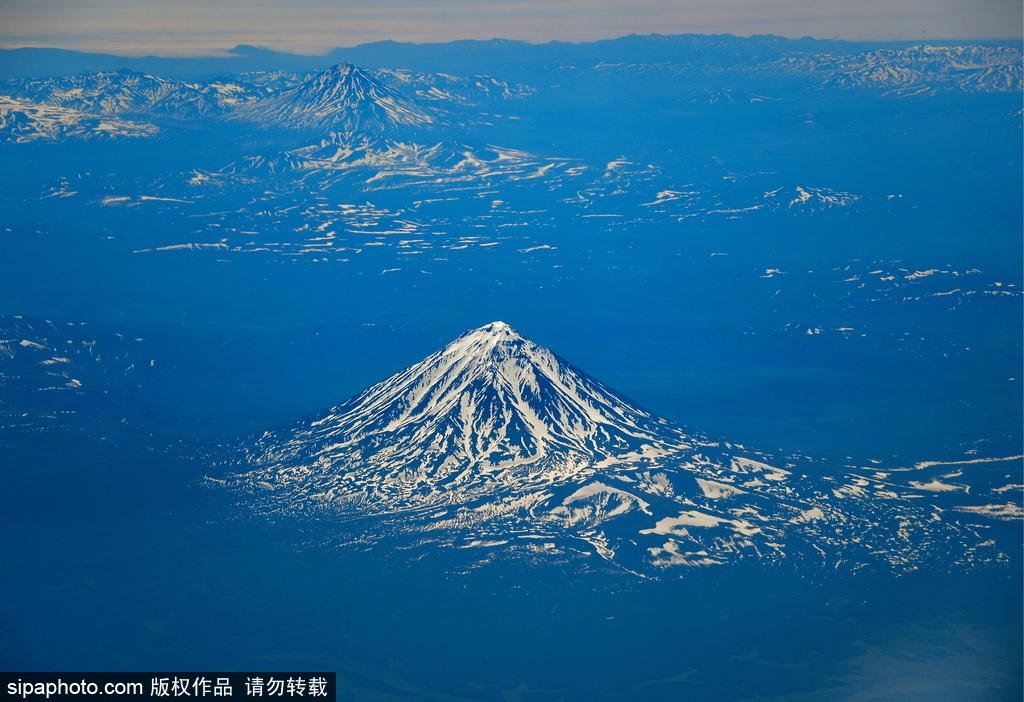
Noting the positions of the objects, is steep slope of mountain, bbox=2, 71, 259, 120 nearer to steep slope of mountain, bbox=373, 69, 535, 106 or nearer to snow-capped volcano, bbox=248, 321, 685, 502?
steep slope of mountain, bbox=373, 69, 535, 106

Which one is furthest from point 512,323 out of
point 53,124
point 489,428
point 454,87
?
point 454,87

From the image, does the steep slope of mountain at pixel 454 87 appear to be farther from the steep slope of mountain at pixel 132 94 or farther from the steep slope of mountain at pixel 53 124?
the steep slope of mountain at pixel 53 124

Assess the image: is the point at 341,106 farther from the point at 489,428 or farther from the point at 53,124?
the point at 489,428

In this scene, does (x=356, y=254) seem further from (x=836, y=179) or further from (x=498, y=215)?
(x=836, y=179)

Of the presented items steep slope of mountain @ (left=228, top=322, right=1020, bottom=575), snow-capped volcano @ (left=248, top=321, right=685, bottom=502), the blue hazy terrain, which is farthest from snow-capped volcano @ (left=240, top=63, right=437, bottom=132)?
steep slope of mountain @ (left=228, top=322, right=1020, bottom=575)

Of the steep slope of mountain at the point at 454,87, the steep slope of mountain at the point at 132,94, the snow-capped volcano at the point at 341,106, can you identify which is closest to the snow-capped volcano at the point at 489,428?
the snow-capped volcano at the point at 341,106

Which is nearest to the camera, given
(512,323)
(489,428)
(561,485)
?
(561,485)
